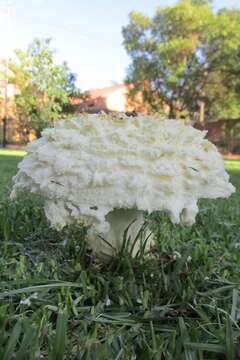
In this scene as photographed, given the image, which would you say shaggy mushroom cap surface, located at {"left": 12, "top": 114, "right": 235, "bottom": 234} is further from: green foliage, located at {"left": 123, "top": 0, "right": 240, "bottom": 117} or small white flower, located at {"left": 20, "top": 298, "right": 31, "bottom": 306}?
green foliage, located at {"left": 123, "top": 0, "right": 240, "bottom": 117}

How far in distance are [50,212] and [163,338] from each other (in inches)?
17.4

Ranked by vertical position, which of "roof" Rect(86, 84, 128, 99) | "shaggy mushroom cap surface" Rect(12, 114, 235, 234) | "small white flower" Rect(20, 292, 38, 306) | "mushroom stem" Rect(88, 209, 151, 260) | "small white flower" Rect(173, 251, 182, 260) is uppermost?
"roof" Rect(86, 84, 128, 99)

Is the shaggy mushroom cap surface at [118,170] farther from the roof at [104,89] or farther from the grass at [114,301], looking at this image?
the roof at [104,89]

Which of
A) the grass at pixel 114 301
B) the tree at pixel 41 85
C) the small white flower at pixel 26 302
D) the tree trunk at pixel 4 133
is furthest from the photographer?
the tree trunk at pixel 4 133

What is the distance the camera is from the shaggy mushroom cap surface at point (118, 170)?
102 cm

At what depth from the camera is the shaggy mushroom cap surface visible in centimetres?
102

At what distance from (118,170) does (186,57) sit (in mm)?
19757

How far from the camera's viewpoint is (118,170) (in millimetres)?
1028

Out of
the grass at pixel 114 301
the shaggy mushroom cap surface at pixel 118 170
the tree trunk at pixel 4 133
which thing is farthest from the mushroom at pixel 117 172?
the tree trunk at pixel 4 133

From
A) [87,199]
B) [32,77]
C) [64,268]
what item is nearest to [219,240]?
[64,268]

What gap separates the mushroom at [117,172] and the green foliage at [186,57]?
18.8 m

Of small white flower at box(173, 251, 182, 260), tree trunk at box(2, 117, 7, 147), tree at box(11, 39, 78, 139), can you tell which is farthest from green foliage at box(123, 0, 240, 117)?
small white flower at box(173, 251, 182, 260)

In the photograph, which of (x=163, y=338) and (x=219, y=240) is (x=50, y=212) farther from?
(x=219, y=240)

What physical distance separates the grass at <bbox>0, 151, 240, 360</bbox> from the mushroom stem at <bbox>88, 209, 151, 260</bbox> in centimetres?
4
